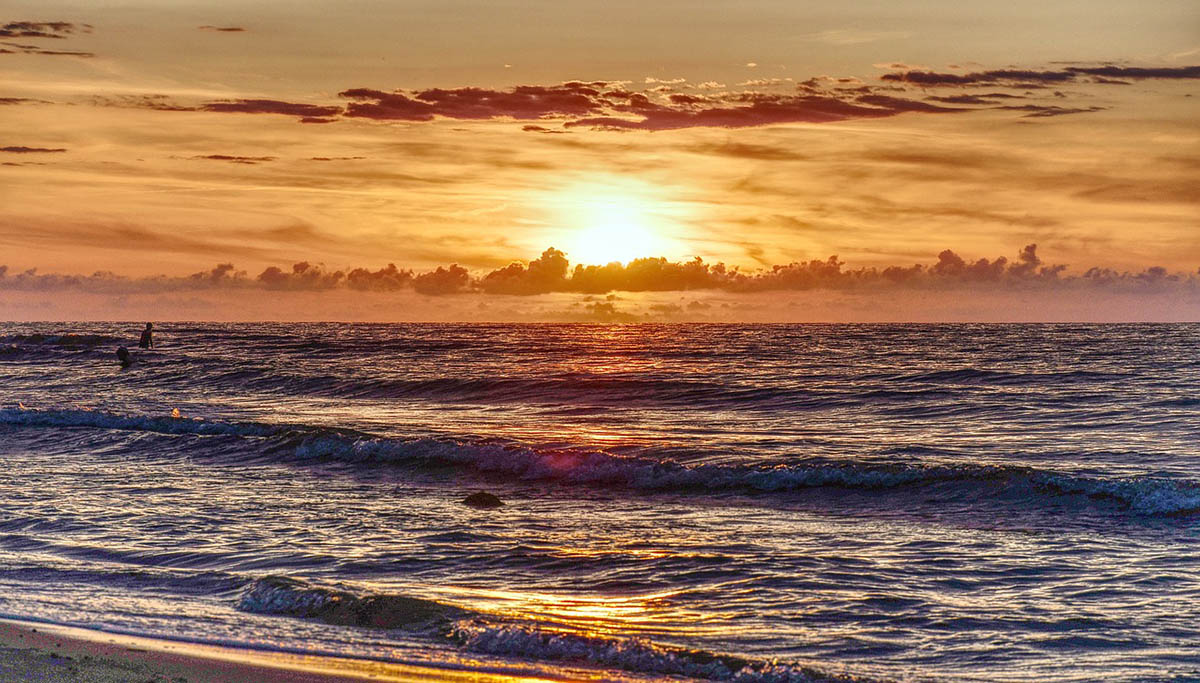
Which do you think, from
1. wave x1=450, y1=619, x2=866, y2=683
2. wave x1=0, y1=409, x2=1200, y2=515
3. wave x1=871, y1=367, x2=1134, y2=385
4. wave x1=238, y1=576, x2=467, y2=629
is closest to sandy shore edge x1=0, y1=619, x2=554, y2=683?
wave x1=450, y1=619, x2=866, y2=683

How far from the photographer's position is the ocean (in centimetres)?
1171

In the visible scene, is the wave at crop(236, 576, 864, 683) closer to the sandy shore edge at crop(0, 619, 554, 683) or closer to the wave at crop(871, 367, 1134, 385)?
the sandy shore edge at crop(0, 619, 554, 683)

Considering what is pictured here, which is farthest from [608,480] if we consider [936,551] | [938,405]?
[938,405]

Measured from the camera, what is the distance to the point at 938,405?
128 ft

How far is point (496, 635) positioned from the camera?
11.7 meters

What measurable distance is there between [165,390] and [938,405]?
115 feet

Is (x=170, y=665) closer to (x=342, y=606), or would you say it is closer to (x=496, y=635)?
(x=342, y=606)

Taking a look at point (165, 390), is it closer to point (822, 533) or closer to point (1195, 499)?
point (822, 533)

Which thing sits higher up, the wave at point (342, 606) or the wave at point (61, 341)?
the wave at point (61, 341)

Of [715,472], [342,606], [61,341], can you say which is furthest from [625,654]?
[61,341]

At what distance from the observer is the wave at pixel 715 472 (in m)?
21.1

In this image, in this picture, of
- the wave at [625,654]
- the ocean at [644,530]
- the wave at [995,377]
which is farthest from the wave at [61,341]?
the wave at [625,654]

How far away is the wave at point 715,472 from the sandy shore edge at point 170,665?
43.0ft

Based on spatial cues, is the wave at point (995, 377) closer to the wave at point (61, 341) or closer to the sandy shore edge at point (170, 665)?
the sandy shore edge at point (170, 665)
